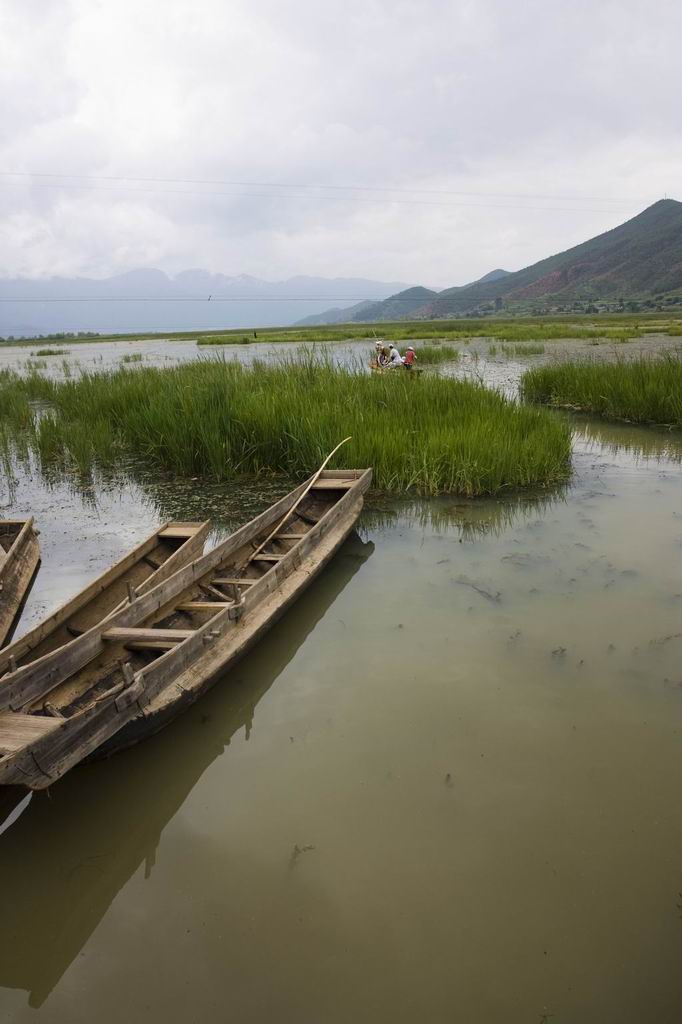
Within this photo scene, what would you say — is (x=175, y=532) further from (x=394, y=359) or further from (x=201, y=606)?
(x=394, y=359)

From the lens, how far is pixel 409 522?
6195mm

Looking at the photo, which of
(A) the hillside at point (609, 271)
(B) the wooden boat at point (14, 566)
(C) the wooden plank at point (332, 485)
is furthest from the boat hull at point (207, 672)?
(A) the hillside at point (609, 271)

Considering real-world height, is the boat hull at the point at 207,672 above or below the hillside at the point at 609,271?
below

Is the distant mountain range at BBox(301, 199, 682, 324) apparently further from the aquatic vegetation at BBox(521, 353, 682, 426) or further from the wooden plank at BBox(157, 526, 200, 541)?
the wooden plank at BBox(157, 526, 200, 541)

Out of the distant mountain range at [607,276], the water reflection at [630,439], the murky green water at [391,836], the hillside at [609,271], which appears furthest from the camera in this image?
the hillside at [609,271]

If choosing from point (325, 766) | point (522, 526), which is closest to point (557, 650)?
point (325, 766)

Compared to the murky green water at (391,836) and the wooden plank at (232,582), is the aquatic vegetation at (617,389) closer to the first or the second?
the murky green water at (391,836)

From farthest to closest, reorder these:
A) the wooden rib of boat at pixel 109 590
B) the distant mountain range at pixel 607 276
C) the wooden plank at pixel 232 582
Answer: the distant mountain range at pixel 607 276 → the wooden plank at pixel 232 582 → the wooden rib of boat at pixel 109 590

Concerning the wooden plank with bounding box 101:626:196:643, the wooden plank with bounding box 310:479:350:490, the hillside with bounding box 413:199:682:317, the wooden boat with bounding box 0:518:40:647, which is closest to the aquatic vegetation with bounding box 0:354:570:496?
the wooden plank with bounding box 310:479:350:490

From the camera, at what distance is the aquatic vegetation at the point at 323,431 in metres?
7.09

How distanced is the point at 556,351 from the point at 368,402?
49.8ft

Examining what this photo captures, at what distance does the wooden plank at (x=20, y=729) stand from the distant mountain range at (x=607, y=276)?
7831 cm

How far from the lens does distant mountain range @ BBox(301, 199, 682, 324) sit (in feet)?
274

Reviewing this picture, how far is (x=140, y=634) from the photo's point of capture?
3.31 metres
